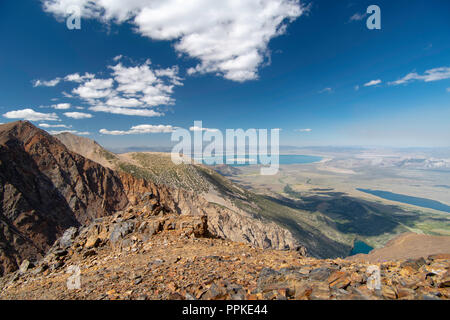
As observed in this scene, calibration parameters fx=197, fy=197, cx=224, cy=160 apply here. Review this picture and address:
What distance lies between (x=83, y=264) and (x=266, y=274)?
10.7m

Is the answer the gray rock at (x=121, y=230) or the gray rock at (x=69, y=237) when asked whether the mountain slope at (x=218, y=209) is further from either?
the gray rock at (x=121, y=230)

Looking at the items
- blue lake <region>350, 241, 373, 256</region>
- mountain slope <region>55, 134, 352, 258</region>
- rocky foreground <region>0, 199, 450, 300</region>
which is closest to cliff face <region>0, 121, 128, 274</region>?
mountain slope <region>55, 134, 352, 258</region>

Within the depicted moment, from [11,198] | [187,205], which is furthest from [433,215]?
[11,198]

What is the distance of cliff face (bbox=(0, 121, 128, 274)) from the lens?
32.7m

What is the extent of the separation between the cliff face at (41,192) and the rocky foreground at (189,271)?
2612 cm

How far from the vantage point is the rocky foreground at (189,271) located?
5.72m

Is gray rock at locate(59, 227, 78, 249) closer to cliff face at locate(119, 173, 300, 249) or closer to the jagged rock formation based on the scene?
the jagged rock formation

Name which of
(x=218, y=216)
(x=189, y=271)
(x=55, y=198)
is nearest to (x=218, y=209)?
(x=218, y=216)

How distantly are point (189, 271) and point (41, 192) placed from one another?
54179 mm

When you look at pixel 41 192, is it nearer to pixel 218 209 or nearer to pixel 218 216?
pixel 218 216

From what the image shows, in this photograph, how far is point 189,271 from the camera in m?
7.82

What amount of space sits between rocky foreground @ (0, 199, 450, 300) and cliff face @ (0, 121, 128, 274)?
2612 centimetres

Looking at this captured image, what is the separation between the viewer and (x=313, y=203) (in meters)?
194

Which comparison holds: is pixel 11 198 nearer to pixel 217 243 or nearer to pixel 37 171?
pixel 37 171
